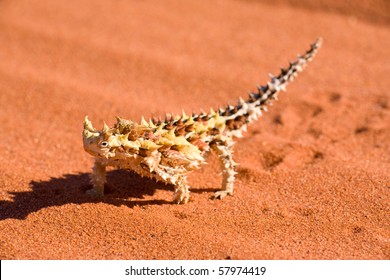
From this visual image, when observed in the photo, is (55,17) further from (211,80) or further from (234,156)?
(234,156)

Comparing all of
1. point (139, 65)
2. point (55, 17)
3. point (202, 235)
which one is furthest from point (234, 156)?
point (55, 17)

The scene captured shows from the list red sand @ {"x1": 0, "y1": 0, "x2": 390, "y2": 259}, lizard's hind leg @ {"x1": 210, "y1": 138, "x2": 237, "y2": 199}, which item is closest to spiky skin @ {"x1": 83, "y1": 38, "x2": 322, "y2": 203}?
lizard's hind leg @ {"x1": 210, "y1": 138, "x2": 237, "y2": 199}

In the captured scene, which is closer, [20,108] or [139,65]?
[20,108]

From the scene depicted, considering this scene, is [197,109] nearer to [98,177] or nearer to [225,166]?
[225,166]

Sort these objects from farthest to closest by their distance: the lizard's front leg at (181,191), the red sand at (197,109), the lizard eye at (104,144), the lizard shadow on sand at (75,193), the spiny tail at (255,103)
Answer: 1. the spiny tail at (255,103)
2. the lizard shadow on sand at (75,193)
3. the lizard's front leg at (181,191)
4. the red sand at (197,109)
5. the lizard eye at (104,144)

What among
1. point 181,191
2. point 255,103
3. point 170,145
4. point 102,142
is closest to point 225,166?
point 181,191

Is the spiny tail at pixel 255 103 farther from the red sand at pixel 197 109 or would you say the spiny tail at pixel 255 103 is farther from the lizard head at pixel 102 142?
the lizard head at pixel 102 142

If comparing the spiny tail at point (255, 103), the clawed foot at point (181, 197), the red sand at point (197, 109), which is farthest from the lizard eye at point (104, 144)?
the spiny tail at point (255, 103)
